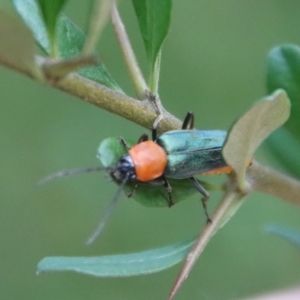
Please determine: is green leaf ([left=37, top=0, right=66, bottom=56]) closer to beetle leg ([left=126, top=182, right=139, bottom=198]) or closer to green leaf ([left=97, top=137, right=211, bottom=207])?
green leaf ([left=97, top=137, right=211, bottom=207])

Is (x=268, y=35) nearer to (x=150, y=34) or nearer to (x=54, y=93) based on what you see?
(x=54, y=93)

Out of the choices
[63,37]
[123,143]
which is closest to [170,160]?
[123,143]

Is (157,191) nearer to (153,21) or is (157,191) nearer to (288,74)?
(153,21)

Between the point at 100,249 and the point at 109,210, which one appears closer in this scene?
the point at 109,210

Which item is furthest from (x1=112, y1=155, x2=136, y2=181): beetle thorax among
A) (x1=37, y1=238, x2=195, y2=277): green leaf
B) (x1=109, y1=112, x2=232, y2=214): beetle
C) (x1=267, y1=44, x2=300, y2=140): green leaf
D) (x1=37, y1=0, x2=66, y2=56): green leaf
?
(x1=267, y1=44, x2=300, y2=140): green leaf

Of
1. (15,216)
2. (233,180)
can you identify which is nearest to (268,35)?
(15,216)

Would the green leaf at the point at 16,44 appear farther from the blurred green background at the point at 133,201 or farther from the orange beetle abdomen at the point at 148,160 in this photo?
the blurred green background at the point at 133,201

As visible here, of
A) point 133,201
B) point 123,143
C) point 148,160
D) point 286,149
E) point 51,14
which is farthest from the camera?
point 133,201
